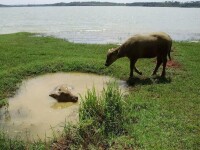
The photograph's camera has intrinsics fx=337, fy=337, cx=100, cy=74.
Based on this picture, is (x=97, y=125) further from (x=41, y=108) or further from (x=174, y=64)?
(x=174, y=64)

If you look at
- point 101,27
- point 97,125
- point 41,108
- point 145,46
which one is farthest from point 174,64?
point 101,27

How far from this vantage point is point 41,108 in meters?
11.3

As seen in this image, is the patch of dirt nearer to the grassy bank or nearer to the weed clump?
the grassy bank

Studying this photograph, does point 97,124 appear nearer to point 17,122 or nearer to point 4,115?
point 17,122

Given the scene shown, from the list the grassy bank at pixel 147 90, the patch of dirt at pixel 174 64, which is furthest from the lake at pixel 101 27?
the patch of dirt at pixel 174 64

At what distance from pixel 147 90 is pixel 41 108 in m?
3.97

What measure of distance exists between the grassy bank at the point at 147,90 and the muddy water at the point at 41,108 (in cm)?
60

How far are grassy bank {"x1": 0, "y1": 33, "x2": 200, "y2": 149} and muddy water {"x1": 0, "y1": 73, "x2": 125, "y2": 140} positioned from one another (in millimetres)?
602

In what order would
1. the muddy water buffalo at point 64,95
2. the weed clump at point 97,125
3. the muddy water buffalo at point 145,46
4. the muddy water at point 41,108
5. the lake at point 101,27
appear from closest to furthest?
the weed clump at point 97,125 → the muddy water at point 41,108 → the muddy water buffalo at point 64,95 → the muddy water buffalo at point 145,46 → the lake at point 101,27

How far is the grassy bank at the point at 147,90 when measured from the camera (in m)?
8.41

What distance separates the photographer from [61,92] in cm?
1200

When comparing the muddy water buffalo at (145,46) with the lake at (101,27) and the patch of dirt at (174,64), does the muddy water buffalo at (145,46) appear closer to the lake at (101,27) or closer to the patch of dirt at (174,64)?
the patch of dirt at (174,64)

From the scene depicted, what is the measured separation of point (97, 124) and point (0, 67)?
944 cm

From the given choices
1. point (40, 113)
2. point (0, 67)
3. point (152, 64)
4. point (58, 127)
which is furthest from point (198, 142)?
point (0, 67)
